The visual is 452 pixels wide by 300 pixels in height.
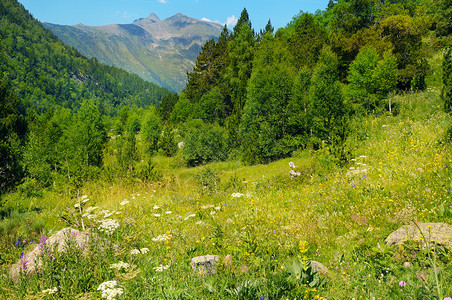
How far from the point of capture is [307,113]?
2317 centimetres

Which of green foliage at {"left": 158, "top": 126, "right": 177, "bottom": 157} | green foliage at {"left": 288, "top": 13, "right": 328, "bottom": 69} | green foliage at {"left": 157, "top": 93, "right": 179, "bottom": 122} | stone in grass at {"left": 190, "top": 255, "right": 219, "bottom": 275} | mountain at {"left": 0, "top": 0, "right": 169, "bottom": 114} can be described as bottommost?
green foliage at {"left": 158, "top": 126, "right": 177, "bottom": 157}

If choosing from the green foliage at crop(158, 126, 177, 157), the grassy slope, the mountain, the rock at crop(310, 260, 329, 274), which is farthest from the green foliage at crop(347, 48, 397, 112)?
the mountain

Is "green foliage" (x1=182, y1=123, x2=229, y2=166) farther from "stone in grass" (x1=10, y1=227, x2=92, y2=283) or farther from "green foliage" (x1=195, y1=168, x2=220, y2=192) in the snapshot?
"stone in grass" (x1=10, y1=227, x2=92, y2=283)

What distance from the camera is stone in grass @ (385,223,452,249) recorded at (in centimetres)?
355

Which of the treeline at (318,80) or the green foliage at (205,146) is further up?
the treeline at (318,80)

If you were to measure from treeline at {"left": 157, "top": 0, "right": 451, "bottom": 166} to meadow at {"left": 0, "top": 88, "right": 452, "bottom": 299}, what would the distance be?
13.6 ft

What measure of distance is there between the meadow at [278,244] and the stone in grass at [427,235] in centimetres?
12

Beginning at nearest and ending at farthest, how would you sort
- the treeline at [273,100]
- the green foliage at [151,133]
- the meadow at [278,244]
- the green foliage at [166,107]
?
1. the meadow at [278,244]
2. the treeline at [273,100]
3. the green foliage at [151,133]
4. the green foliage at [166,107]

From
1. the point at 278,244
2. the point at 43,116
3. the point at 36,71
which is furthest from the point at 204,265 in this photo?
the point at 36,71

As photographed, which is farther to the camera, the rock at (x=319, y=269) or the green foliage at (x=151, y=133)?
the green foliage at (x=151, y=133)

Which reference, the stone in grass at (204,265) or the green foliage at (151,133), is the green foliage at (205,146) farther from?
the stone in grass at (204,265)

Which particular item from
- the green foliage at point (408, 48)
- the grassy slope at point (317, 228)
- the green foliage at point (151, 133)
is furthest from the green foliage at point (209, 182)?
the green foliage at point (151, 133)

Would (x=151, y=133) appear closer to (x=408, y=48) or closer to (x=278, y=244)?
(x=408, y=48)

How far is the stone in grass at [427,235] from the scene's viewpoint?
140 inches
